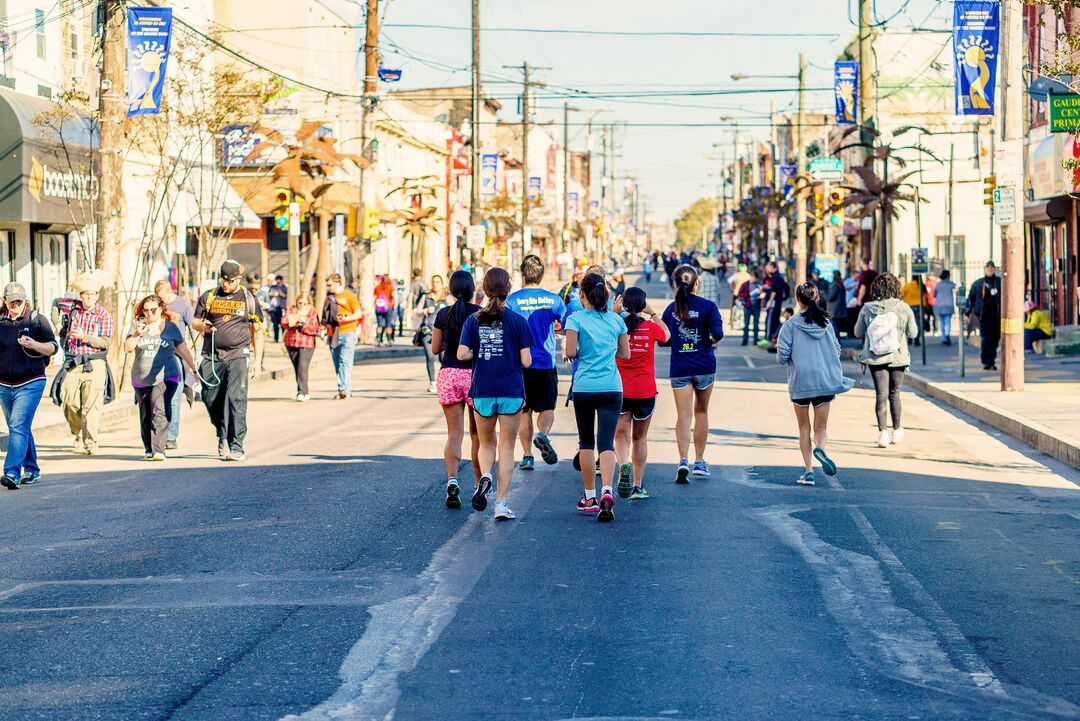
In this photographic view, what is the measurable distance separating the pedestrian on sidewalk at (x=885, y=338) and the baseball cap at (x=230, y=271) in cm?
631

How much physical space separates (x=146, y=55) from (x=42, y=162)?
475 cm

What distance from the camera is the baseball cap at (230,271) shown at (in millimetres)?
14453

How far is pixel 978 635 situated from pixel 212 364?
9.06m

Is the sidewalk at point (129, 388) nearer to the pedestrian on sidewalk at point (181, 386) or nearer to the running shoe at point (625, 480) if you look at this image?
the pedestrian on sidewalk at point (181, 386)

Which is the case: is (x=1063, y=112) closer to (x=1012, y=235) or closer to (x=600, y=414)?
(x=1012, y=235)

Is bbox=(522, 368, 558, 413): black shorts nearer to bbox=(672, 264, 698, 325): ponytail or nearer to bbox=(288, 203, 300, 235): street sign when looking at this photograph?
bbox=(672, 264, 698, 325): ponytail

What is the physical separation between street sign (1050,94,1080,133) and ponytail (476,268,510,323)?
36.6ft

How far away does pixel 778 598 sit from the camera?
8.32 m

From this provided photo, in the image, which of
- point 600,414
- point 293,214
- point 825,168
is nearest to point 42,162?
point 293,214

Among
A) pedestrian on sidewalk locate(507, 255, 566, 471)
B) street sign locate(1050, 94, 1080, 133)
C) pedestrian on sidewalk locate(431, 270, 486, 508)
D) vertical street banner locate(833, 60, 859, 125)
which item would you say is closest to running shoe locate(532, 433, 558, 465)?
pedestrian on sidewalk locate(507, 255, 566, 471)

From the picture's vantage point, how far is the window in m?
27.7

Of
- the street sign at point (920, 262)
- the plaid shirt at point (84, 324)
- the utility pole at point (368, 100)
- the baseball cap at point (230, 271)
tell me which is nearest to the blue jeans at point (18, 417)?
the plaid shirt at point (84, 324)

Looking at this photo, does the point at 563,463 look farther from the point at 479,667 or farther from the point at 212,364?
the point at 479,667

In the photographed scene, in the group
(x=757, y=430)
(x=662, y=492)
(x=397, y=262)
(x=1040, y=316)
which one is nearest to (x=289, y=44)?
(x=397, y=262)
